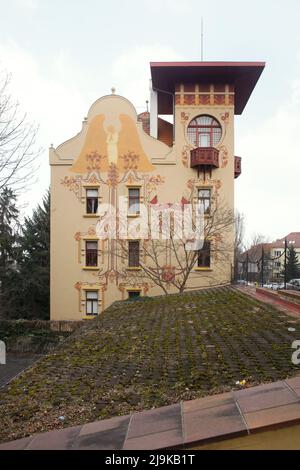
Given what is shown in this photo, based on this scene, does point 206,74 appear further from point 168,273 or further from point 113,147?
point 168,273

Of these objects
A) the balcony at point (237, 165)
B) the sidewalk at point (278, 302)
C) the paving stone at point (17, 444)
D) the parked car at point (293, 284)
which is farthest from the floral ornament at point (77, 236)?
the paving stone at point (17, 444)

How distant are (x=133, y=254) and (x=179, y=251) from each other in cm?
297

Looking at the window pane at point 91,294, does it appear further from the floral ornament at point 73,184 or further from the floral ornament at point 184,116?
the floral ornament at point 184,116

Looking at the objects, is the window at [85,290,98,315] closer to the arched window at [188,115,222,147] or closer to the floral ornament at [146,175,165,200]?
the floral ornament at [146,175,165,200]

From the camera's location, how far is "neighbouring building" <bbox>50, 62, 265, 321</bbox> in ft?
78.0

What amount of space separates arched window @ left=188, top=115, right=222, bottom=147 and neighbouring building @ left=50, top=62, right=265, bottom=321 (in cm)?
6

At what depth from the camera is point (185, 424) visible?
3297mm

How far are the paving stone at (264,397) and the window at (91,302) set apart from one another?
20851 millimetres

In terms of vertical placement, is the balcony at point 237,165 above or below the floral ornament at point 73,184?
above

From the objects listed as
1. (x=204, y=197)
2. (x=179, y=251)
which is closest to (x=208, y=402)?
(x=179, y=251)

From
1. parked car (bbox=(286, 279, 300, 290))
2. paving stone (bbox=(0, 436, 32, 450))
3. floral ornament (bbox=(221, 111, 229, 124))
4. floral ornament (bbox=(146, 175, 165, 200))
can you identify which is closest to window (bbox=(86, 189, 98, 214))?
floral ornament (bbox=(146, 175, 165, 200))

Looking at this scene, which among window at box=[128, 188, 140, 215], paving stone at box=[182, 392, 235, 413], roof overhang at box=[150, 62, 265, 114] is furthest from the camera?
window at box=[128, 188, 140, 215]

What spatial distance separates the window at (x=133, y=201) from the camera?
2397cm
